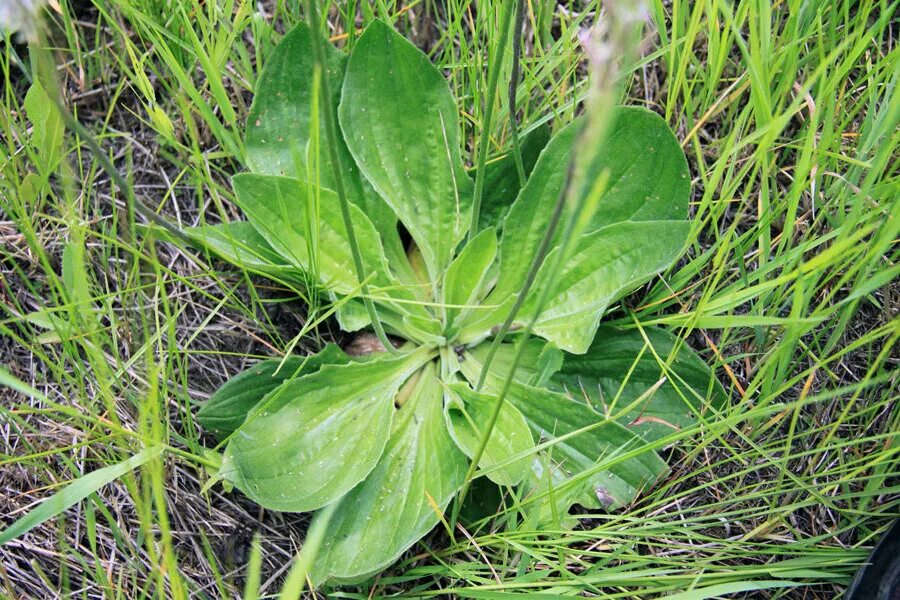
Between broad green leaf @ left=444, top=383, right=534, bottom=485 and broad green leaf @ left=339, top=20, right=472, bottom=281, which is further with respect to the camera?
broad green leaf @ left=339, top=20, right=472, bottom=281

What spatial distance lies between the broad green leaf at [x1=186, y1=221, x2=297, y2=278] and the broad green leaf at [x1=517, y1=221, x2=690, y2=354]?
2.02ft

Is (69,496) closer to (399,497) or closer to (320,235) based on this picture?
(399,497)

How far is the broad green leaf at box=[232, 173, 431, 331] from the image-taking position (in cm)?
176

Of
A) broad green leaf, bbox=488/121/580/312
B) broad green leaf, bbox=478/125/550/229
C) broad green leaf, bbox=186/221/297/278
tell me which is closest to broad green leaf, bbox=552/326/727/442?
broad green leaf, bbox=488/121/580/312

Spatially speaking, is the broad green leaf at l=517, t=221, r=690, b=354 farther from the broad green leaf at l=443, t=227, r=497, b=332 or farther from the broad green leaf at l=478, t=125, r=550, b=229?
the broad green leaf at l=478, t=125, r=550, b=229

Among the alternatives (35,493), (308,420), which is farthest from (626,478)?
(35,493)

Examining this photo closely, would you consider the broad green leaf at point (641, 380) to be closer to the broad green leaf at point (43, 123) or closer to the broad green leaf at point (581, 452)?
the broad green leaf at point (581, 452)

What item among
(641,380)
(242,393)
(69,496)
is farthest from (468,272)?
(69,496)

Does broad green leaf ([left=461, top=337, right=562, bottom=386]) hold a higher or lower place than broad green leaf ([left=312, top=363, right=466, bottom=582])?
higher

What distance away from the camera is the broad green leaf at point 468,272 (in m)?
1.81

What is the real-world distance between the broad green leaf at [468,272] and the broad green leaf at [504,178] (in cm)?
17

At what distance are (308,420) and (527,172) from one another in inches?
32.9

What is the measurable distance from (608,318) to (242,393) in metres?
0.94

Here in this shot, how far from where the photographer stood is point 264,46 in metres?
2.02
